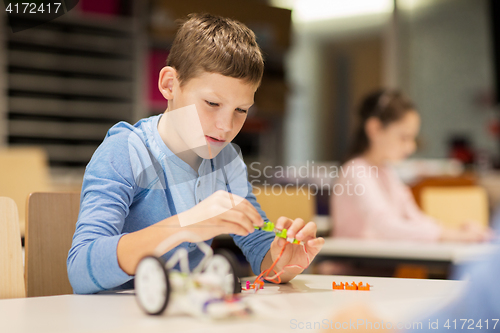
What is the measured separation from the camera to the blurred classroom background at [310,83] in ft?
11.3

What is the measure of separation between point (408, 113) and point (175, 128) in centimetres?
154

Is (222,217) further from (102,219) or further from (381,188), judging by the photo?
(381,188)

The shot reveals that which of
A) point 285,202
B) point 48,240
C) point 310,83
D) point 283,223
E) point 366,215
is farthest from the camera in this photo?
point 310,83

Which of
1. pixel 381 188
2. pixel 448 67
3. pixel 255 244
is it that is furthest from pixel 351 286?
pixel 448 67

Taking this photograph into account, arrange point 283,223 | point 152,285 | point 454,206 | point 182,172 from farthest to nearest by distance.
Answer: point 454,206 < point 182,172 < point 283,223 < point 152,285

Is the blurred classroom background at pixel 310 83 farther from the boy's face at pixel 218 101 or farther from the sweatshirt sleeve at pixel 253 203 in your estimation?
the boy's face at pixel 218 101

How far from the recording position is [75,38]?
12.1 feet

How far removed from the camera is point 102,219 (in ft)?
2.44

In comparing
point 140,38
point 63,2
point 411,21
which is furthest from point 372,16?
point 63,2

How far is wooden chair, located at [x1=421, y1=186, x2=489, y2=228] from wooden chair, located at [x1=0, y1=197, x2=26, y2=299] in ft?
6.55

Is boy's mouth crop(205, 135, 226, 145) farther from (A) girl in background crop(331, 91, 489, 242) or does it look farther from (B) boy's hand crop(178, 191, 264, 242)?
(A) girl in background crop(331, 91, 489, 242)

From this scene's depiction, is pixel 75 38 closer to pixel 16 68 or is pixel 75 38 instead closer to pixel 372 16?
pixel 16 68

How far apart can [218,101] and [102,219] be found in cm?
24

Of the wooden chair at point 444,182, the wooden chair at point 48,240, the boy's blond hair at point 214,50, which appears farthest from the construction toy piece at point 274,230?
the wooden chair at point 444,182
